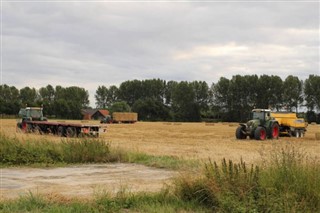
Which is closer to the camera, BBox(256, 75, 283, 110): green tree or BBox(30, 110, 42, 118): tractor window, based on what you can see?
BBox(30, 110, 42, 118): tractor window

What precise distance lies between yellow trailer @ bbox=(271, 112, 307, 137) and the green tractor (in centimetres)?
316

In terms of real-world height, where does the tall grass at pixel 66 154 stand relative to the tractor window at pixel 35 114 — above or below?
below

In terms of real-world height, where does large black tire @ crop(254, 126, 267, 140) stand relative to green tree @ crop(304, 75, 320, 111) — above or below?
below

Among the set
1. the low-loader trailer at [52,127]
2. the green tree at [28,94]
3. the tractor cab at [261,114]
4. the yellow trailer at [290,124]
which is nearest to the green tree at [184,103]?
the green tree at [28,94]

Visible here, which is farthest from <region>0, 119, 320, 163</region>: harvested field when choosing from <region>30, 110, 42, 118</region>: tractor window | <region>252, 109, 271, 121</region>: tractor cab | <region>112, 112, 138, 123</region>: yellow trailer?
<region>112, 112, 138, 123</region>: yellow trailer

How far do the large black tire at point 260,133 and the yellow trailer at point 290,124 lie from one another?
191 inches

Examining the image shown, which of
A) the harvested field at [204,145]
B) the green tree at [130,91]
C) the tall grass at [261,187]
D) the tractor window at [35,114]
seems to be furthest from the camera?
the green tree at [130,91]

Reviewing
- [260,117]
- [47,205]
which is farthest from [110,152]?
[260,117]

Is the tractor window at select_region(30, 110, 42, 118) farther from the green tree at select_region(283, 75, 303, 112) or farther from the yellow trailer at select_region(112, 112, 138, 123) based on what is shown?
the green tree at select_region(283, 75, 303, 112)

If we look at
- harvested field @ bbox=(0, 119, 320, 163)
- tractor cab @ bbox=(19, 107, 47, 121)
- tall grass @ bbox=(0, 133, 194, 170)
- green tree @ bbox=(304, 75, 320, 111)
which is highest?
green tree @ bbox=(304, 75, 320, 111)

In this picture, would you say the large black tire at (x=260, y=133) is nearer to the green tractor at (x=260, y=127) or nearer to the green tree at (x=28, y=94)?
the green tractor at (x=260, y=127)

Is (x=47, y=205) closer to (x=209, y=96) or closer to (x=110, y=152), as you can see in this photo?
(x=110, y=152)

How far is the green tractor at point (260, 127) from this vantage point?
32.1m

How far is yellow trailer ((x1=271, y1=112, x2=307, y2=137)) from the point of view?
3631 centimetres
